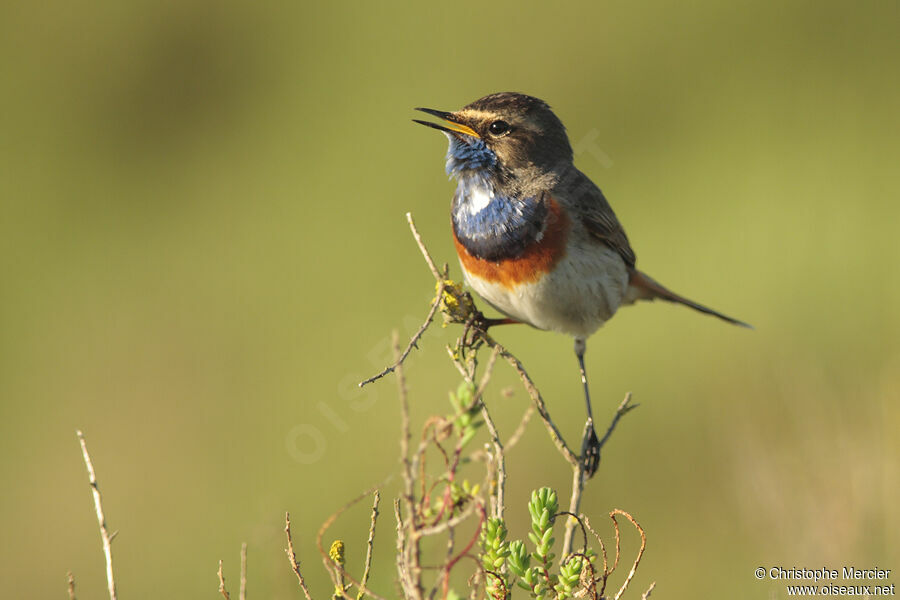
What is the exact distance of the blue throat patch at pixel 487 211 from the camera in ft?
15.6

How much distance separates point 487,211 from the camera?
4.79 meters

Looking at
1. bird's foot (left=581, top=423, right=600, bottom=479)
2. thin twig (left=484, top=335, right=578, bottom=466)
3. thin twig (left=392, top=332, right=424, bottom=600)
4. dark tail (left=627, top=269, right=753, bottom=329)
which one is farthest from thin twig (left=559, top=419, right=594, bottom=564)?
dark tail (left=627, top=269, right=753, bottom=329)

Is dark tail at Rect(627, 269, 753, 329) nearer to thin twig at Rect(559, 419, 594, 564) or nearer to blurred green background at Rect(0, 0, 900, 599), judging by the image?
blurred green background at Rect(0, 0, 900, 599)

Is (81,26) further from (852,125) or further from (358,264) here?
(852,125)

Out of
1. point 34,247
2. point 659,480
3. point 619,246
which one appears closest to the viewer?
point 619,246

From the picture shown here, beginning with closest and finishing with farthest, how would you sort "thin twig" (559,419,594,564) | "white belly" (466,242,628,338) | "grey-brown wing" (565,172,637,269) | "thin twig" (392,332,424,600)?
"thin twig" (392,332,424,600) → "thin twig" (559,419,594,564) → "white belly" (466,242,628,338) → "grey-brown wing" (565,172,637,269)

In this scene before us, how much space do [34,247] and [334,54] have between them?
193 inches

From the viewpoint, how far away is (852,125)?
39.7 ft

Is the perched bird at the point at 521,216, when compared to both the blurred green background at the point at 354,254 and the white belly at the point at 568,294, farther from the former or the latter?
the blurred green background at the point at 354,254

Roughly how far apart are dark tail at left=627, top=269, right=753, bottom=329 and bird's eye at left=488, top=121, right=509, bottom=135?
1.41 m

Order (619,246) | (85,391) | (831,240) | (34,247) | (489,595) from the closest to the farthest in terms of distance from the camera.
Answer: (489,595) < (619,246) < (831,240) < (85,391) < (34,247)

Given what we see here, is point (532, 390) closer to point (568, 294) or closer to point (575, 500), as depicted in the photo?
point (575, 500)

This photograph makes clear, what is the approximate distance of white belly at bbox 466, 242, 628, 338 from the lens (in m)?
4.82

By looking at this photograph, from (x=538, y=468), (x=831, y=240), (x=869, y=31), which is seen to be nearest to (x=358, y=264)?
(x=538, y=468)
